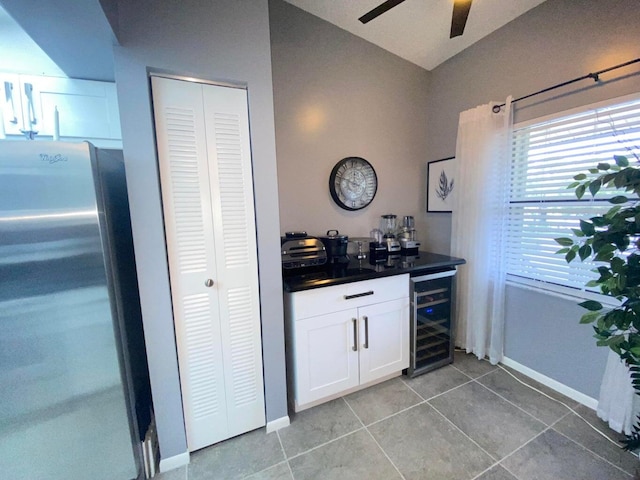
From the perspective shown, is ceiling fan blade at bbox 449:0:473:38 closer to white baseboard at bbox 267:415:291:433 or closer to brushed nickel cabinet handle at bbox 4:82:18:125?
brushed nickel cabinet handle at bbox 4:82:18:125

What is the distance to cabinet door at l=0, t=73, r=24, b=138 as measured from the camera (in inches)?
53.4

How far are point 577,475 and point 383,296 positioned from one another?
1.29 metres

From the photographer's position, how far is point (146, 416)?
60.5 inches

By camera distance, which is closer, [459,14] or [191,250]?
[191,250]

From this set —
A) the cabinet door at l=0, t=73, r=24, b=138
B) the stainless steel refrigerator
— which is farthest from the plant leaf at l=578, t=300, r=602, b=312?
the cabinet door at l=0, t=73, r=24, b=138

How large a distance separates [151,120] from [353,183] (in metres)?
1.64

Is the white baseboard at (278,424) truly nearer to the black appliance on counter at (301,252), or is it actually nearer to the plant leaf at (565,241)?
the black appliance on counter at (301,252)

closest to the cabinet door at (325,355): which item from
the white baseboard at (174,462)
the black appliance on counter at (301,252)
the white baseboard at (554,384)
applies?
the black appliance on counter at (301,252)

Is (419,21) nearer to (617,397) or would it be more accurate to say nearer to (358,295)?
(358,295)

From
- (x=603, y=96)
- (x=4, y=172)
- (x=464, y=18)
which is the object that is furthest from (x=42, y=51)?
(x=603, y=96)

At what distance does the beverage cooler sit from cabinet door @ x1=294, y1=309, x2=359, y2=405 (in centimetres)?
55

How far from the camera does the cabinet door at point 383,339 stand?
6.05ft

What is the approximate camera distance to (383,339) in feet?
6.31

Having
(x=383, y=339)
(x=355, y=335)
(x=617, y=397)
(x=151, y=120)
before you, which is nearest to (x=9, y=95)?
(x=151, y=120)
